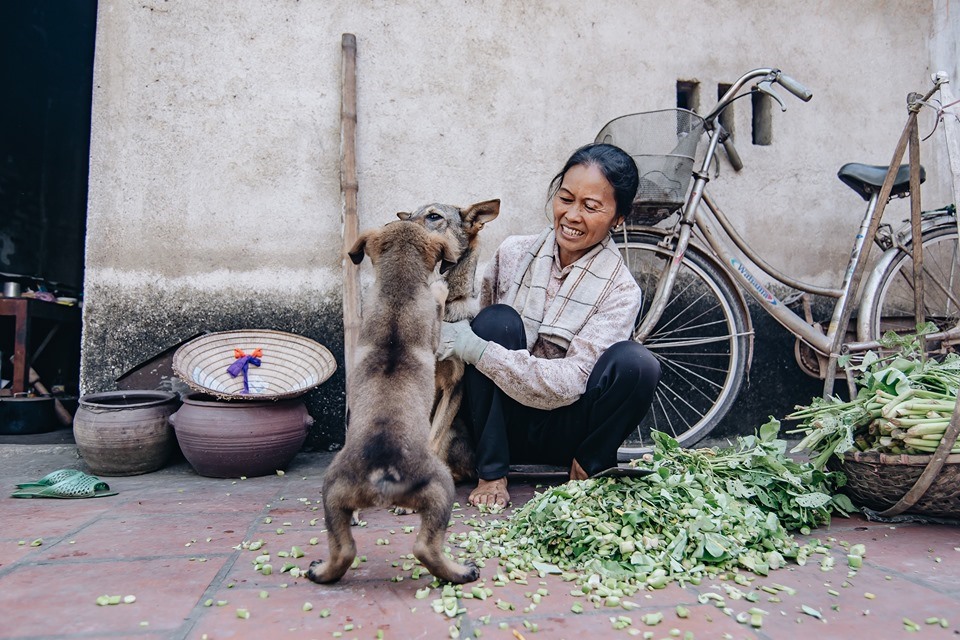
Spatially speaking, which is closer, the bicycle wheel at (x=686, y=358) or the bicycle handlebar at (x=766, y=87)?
the bicycle handlebar at (x=766, y=87)

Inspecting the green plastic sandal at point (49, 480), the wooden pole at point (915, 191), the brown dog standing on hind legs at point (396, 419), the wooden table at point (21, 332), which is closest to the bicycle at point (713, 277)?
the wooden pole at point (915, 191)

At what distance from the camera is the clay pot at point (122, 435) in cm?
357

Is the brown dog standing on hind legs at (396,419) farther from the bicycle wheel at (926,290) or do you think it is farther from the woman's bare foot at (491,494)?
the bicycle wheel at (926,290)

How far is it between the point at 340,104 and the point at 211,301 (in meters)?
1.52

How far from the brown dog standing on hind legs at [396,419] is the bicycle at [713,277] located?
168cm

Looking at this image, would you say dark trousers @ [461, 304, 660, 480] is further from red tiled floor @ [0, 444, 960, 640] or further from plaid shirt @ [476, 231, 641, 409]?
red tiled floor @ [0, 444, 960, 640]

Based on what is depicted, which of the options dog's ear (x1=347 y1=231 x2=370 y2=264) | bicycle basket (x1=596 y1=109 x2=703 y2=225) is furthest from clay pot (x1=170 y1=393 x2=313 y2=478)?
bicycle basket (x1=596 y1=109 x2=703 y2=225)

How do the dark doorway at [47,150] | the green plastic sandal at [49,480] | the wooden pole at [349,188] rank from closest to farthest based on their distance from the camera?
the green plastic sandal at [49,480]
the wooden pole at [349,188]
the dark doorway at [47,150]

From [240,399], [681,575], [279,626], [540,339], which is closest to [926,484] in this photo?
[681,575]

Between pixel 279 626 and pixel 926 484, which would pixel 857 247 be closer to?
pixel 926 484

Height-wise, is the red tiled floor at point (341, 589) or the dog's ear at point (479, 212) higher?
the dog's ear at point (479, 212)

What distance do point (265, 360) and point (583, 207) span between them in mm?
2156

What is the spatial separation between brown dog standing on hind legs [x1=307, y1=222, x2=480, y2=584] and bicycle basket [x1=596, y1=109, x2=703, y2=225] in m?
1.54

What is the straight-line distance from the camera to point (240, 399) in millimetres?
3588
